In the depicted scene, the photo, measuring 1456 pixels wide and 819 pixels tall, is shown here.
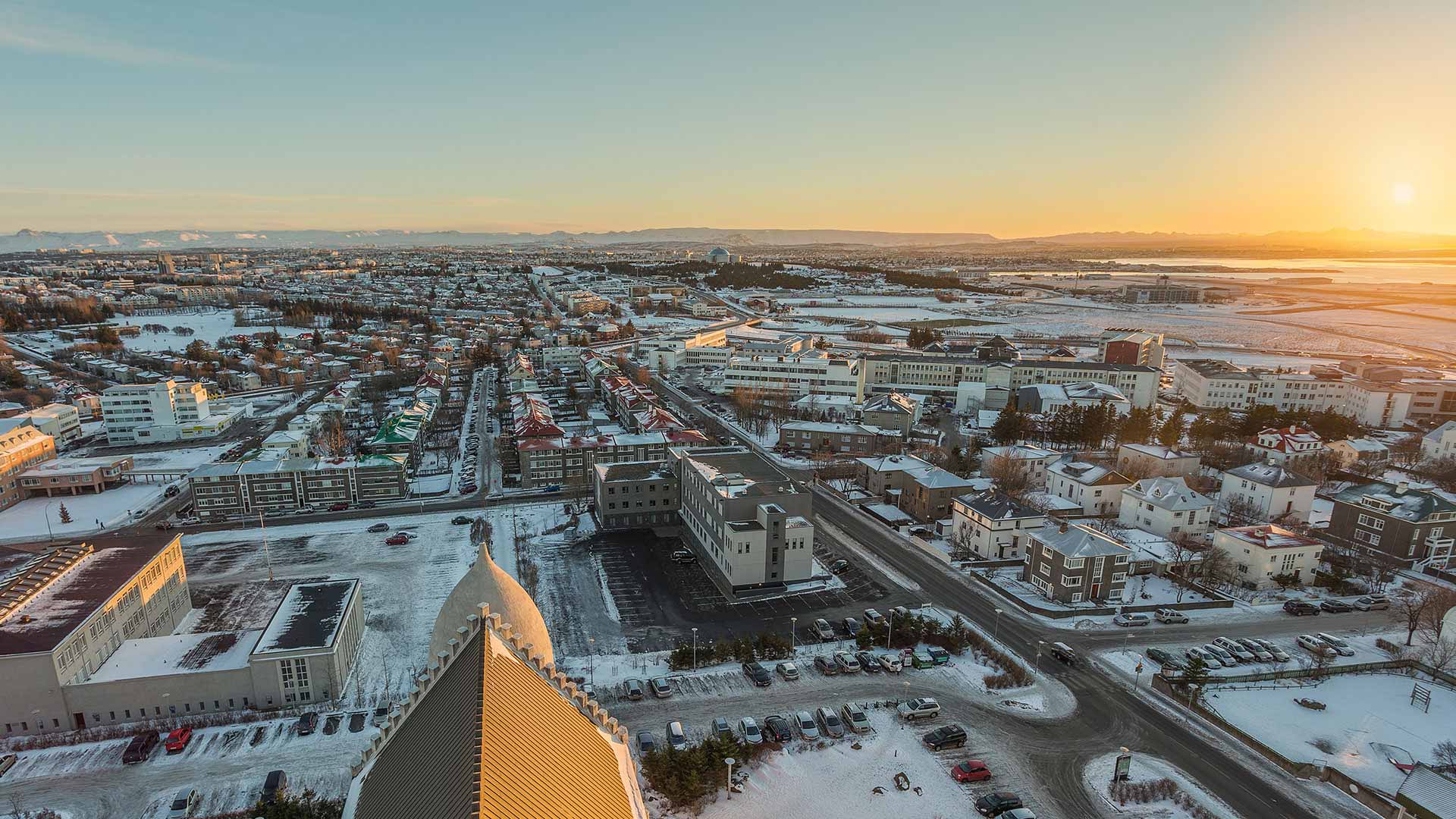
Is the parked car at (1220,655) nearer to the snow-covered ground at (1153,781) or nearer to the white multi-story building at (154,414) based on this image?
the snow-covered ground at (1153,781)

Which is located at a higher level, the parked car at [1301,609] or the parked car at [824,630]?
the parked car at [1301,609]

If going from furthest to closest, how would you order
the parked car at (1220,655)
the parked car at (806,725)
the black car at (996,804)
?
the parked car at (1220,655) < the parked car at (806,725) < the black car at (996,804)

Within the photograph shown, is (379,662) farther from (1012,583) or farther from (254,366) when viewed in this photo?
(254,366)

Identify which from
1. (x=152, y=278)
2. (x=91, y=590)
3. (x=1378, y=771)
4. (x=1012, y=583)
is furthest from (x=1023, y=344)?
(x=152, y=278)

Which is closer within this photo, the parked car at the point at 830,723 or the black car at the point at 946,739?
the black car at the point at 946,739

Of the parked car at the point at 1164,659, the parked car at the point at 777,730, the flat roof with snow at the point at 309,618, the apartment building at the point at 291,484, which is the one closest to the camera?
the parked car at the point at 777,730

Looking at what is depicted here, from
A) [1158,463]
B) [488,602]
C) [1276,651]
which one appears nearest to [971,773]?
[488,602]

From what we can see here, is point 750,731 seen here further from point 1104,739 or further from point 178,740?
point 178,740

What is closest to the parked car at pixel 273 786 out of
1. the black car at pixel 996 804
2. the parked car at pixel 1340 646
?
the black car at pixel 996 804
